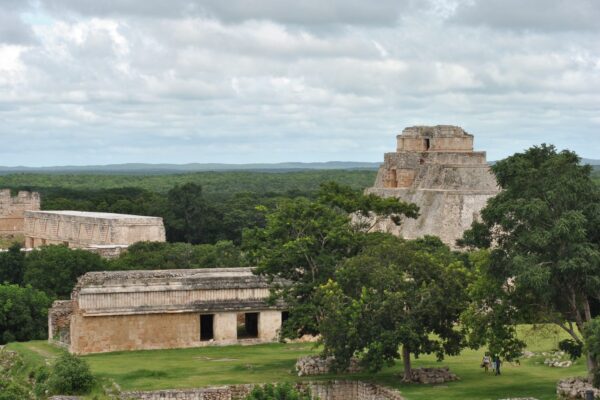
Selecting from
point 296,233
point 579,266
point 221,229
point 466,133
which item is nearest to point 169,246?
point 466,133

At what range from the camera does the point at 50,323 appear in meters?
28.1

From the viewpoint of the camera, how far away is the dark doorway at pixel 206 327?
1076 inches

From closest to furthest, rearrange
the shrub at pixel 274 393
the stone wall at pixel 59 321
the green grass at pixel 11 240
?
the shrub at pixel 274 393 → the stone wall at pixel 59 321 → the green grass at pixel 11 240

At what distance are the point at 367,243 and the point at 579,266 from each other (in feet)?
22.4

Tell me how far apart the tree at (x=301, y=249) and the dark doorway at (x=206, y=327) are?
2.76m

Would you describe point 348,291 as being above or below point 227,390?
above

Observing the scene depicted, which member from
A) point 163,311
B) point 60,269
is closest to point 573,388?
point 163,311

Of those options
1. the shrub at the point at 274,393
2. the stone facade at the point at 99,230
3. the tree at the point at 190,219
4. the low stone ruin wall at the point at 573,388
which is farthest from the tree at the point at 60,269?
the tree at the point at 190,219

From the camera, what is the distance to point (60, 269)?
41000mm

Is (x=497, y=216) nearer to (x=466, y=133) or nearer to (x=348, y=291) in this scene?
(x=348, y=291)

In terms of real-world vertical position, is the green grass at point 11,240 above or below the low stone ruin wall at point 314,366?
below

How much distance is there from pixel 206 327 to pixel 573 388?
11358 millimetres

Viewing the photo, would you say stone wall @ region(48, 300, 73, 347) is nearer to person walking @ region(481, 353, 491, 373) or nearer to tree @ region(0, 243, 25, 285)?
person walking @ region(481, 353, 491, 373)

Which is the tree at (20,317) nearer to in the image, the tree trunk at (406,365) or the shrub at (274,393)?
the tree trunk at (406,365)
